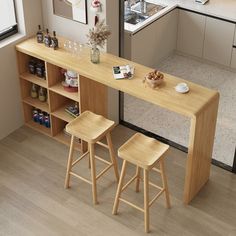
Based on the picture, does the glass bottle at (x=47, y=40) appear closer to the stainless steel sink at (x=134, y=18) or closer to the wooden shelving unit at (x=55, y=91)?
the wooden shelving unit at (x=55, y=91)

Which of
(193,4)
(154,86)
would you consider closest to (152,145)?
(154,86)

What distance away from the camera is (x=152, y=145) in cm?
428

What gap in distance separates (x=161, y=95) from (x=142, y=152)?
490 mm

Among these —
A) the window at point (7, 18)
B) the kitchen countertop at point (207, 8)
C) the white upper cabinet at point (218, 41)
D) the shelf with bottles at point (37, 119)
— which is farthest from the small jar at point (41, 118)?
the white upper cabinet at point (218, 41)

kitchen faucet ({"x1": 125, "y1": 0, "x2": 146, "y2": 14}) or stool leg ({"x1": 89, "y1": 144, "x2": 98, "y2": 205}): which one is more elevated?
kitchen faucet ({"x1": 125, "y1": 0, "x2": 146, "y2": 14})

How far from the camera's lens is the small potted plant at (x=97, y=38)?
4.59 meters

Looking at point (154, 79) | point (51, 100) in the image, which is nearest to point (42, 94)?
point (51, 100)

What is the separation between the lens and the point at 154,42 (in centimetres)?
621

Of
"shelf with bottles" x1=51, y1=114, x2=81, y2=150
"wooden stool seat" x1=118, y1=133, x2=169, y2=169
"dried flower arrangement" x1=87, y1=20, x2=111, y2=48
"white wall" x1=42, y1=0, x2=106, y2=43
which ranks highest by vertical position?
"dried flower arrangement" x1=87, y1=20, x2=111, y2=48

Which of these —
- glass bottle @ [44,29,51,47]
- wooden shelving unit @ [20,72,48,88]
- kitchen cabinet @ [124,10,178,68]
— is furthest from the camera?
kitchen cabinet @ [124,10,178,68]

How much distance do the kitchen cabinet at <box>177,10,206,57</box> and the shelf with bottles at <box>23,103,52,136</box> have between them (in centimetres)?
209

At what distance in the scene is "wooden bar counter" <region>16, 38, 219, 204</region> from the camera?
4.21 meters

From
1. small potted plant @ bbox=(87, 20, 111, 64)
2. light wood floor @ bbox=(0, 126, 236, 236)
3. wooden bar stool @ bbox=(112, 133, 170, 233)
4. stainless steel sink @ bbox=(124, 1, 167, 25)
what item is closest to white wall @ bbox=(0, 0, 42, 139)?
light wood floor @ bbox=(0, 126, 236, 236)

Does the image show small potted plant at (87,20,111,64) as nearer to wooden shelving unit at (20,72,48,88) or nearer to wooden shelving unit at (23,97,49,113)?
wooden shelving unit at (20,72,48,88)
